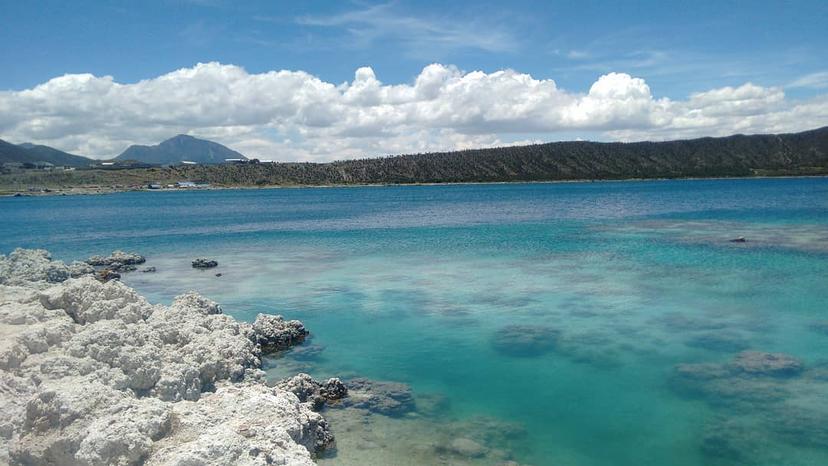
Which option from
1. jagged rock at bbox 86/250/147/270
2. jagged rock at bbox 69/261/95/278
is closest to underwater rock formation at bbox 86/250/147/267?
jagged rock at bbox 86/250/147/270

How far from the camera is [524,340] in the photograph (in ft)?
68.7

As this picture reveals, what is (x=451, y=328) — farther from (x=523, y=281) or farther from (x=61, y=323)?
(x=61, y=323)

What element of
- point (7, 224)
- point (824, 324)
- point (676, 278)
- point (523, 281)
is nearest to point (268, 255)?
point (523, 281)

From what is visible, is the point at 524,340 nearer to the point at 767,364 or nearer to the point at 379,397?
the point at 379,397

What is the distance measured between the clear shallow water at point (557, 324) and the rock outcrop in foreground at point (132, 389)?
9.48 ft

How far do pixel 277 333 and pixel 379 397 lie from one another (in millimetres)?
6329

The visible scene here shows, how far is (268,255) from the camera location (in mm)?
44531

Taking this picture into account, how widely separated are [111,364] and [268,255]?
104 feet

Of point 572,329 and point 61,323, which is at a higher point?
point 61,323

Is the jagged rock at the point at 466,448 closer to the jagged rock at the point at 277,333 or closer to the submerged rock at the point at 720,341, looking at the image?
the jagged rock at the point at 277,333

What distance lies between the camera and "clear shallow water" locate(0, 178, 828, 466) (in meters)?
13.8

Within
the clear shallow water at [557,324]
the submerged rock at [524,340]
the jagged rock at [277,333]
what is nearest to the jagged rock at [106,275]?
the clear shallow water at [557,324]

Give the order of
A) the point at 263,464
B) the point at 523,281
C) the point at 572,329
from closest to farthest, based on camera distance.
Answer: the point at 263,464, the point at 572,329, the point at 523,281

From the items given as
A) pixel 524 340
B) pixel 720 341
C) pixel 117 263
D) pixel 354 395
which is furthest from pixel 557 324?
pixel 117 263
